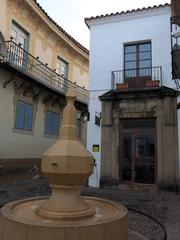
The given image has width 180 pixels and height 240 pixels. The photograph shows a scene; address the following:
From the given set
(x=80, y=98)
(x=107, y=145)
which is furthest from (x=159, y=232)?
(x=80, y=98)

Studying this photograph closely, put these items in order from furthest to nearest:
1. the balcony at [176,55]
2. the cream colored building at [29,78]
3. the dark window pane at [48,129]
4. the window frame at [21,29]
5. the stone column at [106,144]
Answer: the dark window pane at [48,129]
the window frame at [21,29]
the cream colored building at [29,78]
the stone column at [106,144]
the balcony at [176,55]

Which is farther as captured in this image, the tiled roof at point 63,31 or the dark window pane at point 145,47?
the tiled roof at point 63,31

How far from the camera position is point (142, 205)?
800cm

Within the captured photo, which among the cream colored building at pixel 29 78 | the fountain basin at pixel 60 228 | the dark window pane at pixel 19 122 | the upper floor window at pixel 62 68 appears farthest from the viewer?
the upper floor window at pixel 62 68

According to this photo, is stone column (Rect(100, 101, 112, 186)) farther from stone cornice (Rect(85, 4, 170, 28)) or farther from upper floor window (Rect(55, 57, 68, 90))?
upper floor window (Rect(55, 57, 68, 90))

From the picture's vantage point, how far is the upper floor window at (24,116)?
40.6 ft

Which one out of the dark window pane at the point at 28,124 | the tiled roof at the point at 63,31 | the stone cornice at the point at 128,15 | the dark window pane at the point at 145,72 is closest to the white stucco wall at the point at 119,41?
the stone cornice at the point at 128,15

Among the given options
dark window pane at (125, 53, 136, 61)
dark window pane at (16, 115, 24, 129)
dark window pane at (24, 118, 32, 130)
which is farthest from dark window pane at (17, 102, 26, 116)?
dark window pane at (125, 53, 136, 61)

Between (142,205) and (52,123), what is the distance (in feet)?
27.6

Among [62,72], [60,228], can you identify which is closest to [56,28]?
[62,72]

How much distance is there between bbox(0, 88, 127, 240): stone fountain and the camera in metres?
2.65

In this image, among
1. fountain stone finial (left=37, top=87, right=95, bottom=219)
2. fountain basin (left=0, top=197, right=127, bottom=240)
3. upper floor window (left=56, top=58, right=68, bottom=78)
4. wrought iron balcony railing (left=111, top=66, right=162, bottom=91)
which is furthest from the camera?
upper floor window (left=56, top=58, right=68, bottom=78)

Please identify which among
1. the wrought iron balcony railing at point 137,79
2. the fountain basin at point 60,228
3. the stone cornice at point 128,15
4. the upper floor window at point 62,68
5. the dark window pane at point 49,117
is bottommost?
the fountain basin at point 60,228

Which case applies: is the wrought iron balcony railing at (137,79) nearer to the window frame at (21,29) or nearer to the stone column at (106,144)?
the stone column at (106,144)
